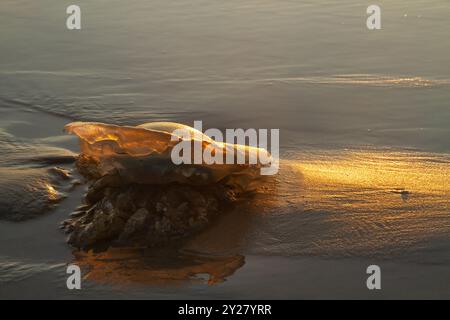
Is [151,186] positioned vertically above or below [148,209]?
above

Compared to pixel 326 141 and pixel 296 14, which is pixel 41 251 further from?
pixel 296 14

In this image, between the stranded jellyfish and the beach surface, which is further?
the stranded jellyfish

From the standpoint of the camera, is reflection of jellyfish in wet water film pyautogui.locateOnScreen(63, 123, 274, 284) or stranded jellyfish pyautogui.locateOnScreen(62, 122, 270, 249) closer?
reflection of jellyfish in wet water film pyautogui.locateOnScreen(63, 123, 274, 284)

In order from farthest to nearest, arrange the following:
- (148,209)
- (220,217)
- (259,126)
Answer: (259,126) → (220,217) → (148,209)

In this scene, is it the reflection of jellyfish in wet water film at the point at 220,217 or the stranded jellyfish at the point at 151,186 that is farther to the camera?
the stranded jellyfish at the point at 151,186

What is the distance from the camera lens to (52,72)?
19.3 feet

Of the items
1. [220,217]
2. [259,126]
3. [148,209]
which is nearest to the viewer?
[148,209]

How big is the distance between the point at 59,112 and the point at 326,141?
85.4 inches

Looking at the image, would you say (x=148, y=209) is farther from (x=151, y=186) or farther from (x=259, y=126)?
(x=259, y=126)

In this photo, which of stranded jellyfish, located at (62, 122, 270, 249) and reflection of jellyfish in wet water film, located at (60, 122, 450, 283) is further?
stranded jellyfish, located at (62, 122, 270, 249)

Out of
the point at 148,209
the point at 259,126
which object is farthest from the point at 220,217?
the point at 259,126

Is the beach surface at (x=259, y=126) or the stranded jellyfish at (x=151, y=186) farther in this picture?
the stranded jellyfish at (x=151, y=186)

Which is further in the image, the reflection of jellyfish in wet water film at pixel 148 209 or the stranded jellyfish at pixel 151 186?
the stranded jellyfish at pixel 151 186

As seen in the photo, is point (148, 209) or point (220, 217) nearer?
point (148, 209)
